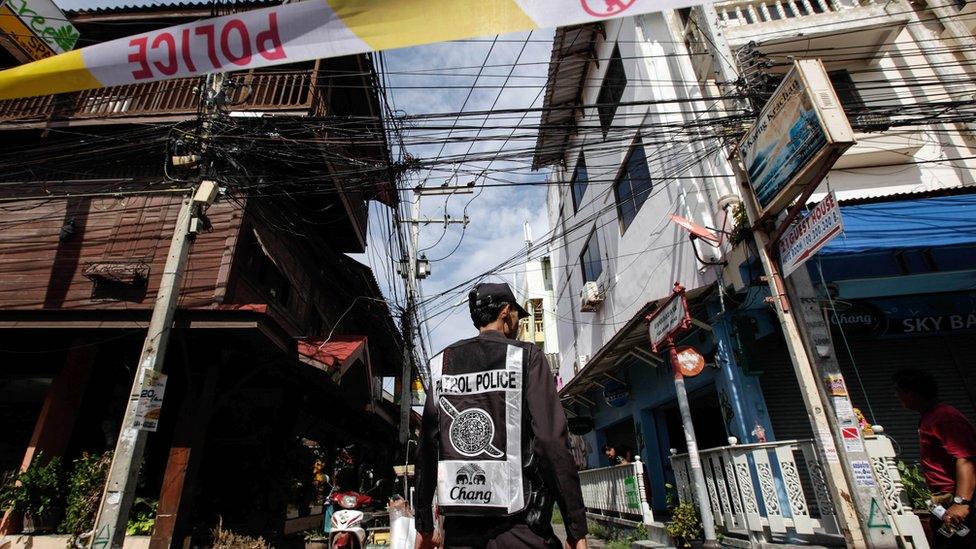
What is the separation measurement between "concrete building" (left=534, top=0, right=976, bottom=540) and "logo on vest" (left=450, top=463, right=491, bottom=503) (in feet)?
10.5

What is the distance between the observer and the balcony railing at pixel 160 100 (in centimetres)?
865

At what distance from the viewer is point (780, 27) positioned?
8.30 meters

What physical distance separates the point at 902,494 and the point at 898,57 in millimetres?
8677

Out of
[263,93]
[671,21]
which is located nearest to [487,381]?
[263,93]

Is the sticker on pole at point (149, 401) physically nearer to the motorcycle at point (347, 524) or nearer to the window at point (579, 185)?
the motorcycle at point (347, 524)

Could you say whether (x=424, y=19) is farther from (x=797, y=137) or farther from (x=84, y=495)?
(x=84, y=495)

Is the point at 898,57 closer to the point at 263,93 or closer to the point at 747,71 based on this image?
the point at 747,71

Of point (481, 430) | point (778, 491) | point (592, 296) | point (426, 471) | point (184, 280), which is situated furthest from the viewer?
point (592, 296)

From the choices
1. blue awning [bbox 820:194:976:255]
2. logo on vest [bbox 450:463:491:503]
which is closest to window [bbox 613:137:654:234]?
blue awning [bbox 820:194:976:255]

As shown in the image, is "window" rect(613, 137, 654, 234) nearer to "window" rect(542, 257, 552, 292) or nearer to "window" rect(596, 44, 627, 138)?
"window" rect(596, 44, 627, 138)

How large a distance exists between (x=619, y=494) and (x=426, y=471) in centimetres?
722

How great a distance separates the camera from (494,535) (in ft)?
6.13

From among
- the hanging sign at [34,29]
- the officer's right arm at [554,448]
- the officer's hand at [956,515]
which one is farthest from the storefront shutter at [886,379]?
the hanging sign at [34,29]

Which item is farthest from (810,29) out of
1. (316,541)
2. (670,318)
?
(316,541)
